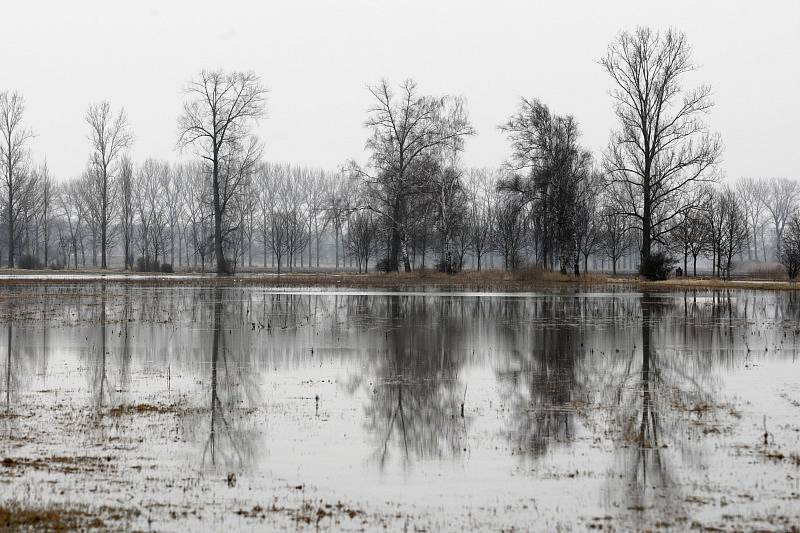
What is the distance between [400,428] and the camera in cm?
1141

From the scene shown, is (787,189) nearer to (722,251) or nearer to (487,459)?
(722,251)

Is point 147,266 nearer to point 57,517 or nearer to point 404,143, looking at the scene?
point 404,143

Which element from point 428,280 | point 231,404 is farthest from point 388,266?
point 231,404

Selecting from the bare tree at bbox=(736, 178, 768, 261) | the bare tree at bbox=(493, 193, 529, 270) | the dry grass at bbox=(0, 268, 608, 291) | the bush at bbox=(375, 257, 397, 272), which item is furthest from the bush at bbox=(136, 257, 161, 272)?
the bare tree at bbox=(736, 178, 768, 261)

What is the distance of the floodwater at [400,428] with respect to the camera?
7.83 m

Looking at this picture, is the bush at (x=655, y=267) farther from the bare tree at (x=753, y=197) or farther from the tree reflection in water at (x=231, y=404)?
the bare tree at (x=753, y=197)

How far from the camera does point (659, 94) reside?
57000mm

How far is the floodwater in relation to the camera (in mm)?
7832

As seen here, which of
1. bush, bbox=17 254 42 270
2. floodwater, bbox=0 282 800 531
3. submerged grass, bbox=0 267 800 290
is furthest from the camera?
bush, bbox=17 254 42 270

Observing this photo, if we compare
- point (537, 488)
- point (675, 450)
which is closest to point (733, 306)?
point (675, 450)

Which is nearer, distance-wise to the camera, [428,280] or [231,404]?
[231,404]

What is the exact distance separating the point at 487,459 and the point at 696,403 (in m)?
4.97

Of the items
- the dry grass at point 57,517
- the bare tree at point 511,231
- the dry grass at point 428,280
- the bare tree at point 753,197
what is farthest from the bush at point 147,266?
the bare tree at point 753,197

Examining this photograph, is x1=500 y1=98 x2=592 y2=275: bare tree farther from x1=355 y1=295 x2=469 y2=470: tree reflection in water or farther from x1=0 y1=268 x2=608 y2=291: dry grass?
x1=355 y1=295 x2=469 y2=470: tree reflection in water
